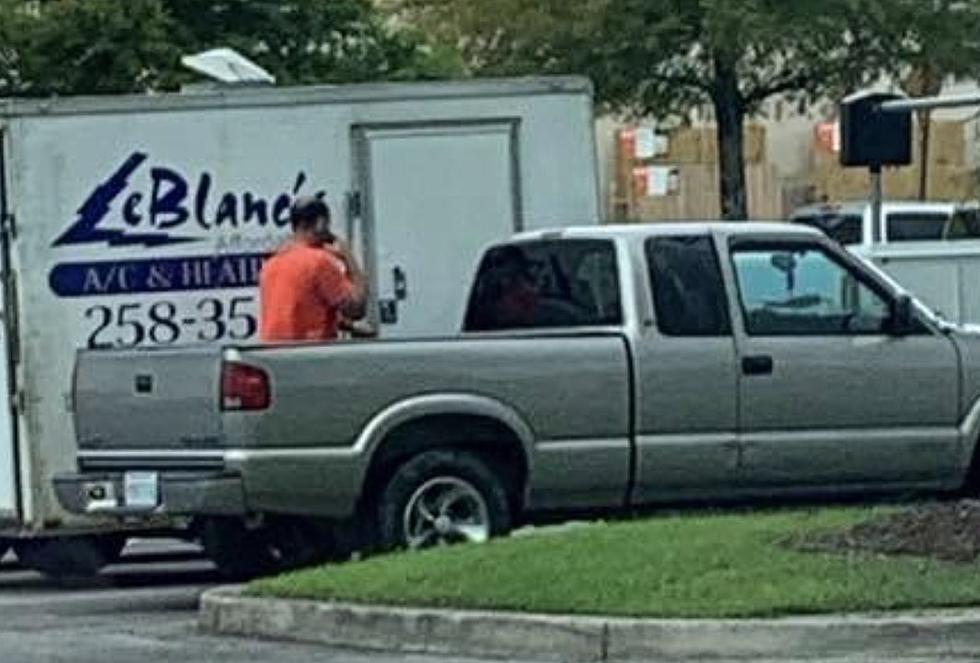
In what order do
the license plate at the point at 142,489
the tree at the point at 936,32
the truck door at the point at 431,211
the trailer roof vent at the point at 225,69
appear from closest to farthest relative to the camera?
the license plate at the point at 142,489 < the truck door at the point at 431,211 < the trailer roof vent at the point at 225,69 < the tree at the point at 936,32

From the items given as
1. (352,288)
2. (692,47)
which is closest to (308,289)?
(352,288)

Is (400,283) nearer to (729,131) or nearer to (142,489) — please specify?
(142,489)

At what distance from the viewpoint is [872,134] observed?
73.8ft

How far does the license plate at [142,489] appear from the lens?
15.0 m

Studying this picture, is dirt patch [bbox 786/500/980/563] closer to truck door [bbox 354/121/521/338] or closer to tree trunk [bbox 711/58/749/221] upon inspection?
truck door [bbox 354/121/521/338]

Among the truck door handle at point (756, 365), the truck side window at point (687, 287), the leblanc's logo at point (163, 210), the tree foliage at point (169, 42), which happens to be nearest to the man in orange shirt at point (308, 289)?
the leblanc's logo at point (163, 210)

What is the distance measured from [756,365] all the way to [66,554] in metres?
4.25

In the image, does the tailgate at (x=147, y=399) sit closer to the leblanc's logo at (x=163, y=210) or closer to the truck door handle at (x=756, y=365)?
the leblanc's logo at (x=163, y=210)

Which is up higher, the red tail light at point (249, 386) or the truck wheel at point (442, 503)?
the red tail light at point (249, 386)

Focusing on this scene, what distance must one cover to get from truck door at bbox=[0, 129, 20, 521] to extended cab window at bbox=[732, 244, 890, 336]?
13.0 feet

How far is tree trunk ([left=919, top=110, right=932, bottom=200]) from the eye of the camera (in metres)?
39.8

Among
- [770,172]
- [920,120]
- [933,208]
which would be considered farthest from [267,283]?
[770,172]

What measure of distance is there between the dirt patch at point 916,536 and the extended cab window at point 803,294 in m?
1.86

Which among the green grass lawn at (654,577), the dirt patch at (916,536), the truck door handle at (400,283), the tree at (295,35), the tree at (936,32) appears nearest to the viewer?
the green grass lawn at (654,577)
